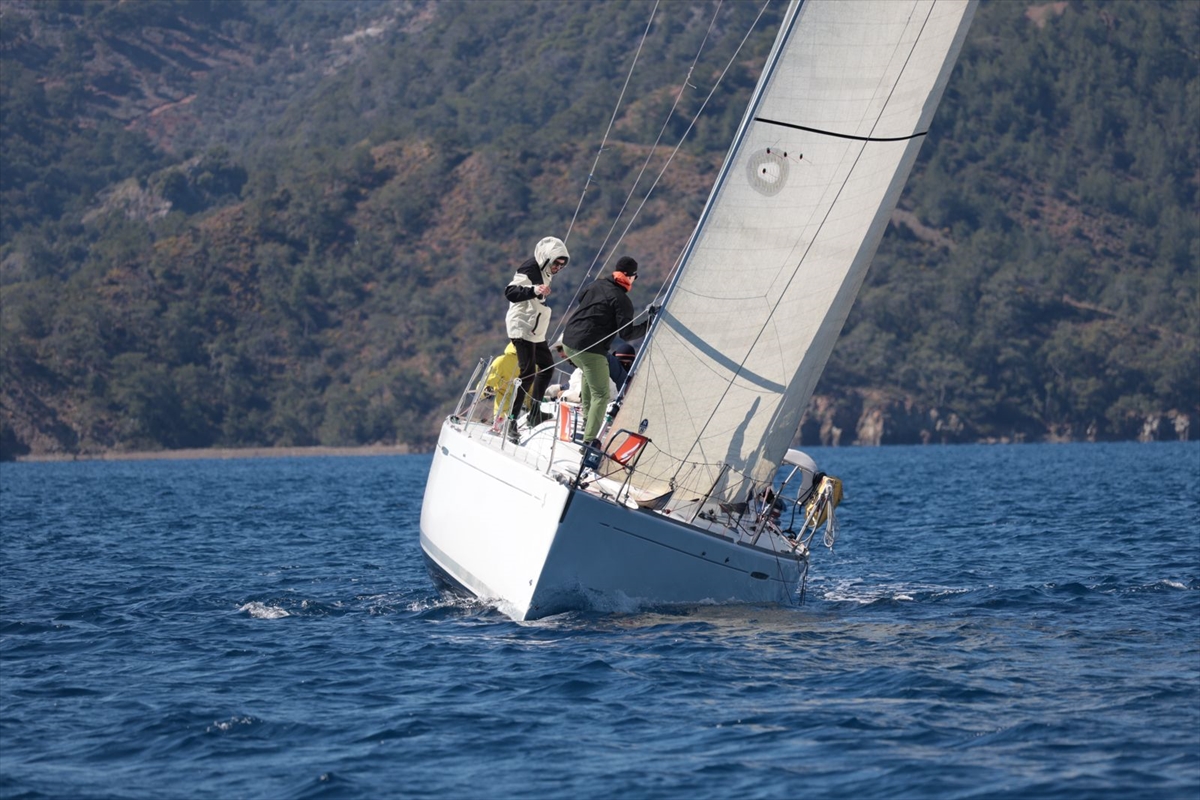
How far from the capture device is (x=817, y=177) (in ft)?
43.8

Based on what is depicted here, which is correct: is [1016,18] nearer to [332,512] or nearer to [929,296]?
[929,296]

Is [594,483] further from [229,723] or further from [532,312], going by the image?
[229,723]

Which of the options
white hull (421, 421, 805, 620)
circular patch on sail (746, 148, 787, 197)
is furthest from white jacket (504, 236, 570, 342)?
circular patch on sail (746, 148, 787, 197)

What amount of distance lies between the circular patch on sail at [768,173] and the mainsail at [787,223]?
1 cm

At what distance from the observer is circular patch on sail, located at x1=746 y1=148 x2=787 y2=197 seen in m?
13.3

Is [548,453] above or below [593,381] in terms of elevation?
below

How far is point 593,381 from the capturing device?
1370cm

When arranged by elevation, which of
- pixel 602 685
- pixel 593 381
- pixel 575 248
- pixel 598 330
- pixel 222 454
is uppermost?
pixel 575 248

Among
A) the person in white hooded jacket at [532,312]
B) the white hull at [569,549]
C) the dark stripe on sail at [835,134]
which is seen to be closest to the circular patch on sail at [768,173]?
the dark stripe on sail at [835,134]

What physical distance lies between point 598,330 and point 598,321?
0.08 meters

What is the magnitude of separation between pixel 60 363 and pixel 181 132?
10806 cm

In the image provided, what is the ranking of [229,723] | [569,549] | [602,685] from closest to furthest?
1. [229,723]
2. [602,685]
3. [569,549]

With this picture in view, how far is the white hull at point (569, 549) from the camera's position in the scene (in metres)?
12.5

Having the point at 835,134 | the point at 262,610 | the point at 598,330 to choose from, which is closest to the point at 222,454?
the point at 262,610
